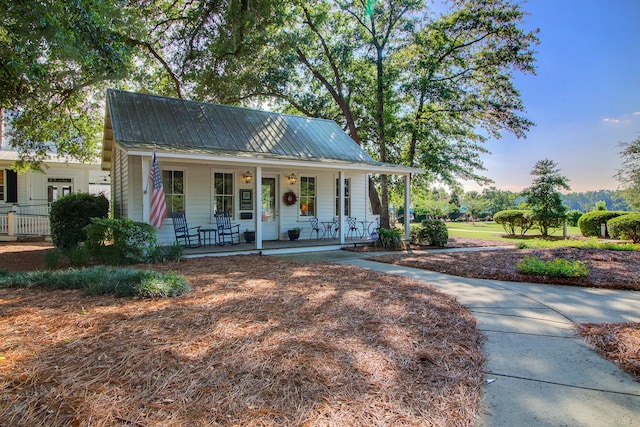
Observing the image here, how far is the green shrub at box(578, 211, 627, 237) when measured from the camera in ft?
53.4

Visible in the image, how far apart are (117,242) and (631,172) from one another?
27277 mm

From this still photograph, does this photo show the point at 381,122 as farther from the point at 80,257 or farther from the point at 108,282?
the point at 108,282

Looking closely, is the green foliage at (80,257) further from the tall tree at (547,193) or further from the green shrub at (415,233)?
the tall tree at (547,193)

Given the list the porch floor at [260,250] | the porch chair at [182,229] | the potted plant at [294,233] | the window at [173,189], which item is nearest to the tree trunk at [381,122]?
the porch floor at [260,250]

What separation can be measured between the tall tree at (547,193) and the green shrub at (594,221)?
2.47 metres

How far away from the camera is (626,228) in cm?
1396

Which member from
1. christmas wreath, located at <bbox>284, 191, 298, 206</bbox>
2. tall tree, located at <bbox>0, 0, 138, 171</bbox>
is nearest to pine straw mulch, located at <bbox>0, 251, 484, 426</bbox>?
tall tree, located at <bbox>0, 0, 138, 171</bbox>

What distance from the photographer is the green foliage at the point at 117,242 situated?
7.05 meters

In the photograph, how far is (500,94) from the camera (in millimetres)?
15711

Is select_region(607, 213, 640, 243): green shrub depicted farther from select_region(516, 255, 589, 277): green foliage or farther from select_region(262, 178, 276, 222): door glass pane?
select_region(262, 178, 276, 222): door glass pane

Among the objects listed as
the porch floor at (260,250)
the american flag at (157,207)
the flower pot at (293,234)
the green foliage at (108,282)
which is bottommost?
→ the porch floor at (260,250)

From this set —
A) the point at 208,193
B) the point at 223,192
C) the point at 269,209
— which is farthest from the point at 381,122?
the point at 208,193

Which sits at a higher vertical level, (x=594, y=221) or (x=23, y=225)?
(x=23, y=225)

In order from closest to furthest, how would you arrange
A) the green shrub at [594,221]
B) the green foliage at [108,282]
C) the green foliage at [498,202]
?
the green foliage at [108,282], the green shrub at [594,221], the green foliage at [498,202]
